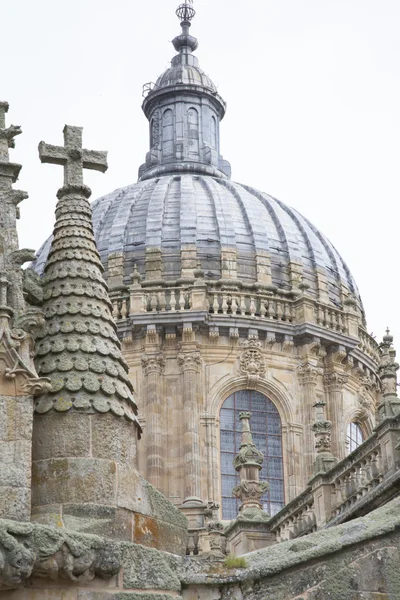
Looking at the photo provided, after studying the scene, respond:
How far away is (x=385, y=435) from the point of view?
23500mm

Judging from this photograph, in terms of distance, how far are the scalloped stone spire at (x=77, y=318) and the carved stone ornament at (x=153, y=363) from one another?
3005 cm

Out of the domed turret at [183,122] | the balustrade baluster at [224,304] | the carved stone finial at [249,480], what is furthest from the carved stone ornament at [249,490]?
the domed turret at [183,122]

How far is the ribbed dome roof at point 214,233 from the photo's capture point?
1774 inches

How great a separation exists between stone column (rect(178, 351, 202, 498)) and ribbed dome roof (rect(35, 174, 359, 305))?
305 cm

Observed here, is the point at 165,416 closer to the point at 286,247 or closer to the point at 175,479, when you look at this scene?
the point at 175,479

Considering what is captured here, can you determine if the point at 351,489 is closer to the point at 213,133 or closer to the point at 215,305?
the point at 215,305

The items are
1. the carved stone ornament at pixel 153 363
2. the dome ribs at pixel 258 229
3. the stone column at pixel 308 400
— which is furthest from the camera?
the dome ribs at pixel 258 229

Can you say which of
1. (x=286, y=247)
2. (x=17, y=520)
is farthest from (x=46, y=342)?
(x=286, y=247)

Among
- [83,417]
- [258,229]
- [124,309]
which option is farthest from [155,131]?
[83,417]

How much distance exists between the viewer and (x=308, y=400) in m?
43.1

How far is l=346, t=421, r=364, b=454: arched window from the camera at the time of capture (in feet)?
144

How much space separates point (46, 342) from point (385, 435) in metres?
12.7

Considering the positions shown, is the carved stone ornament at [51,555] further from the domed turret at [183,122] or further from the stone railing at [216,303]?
the domed turret at [183,122]

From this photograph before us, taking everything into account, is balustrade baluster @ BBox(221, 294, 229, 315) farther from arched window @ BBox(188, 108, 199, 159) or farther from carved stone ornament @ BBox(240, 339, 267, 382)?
arched window @ BBox(188, 108, 199, 159)
